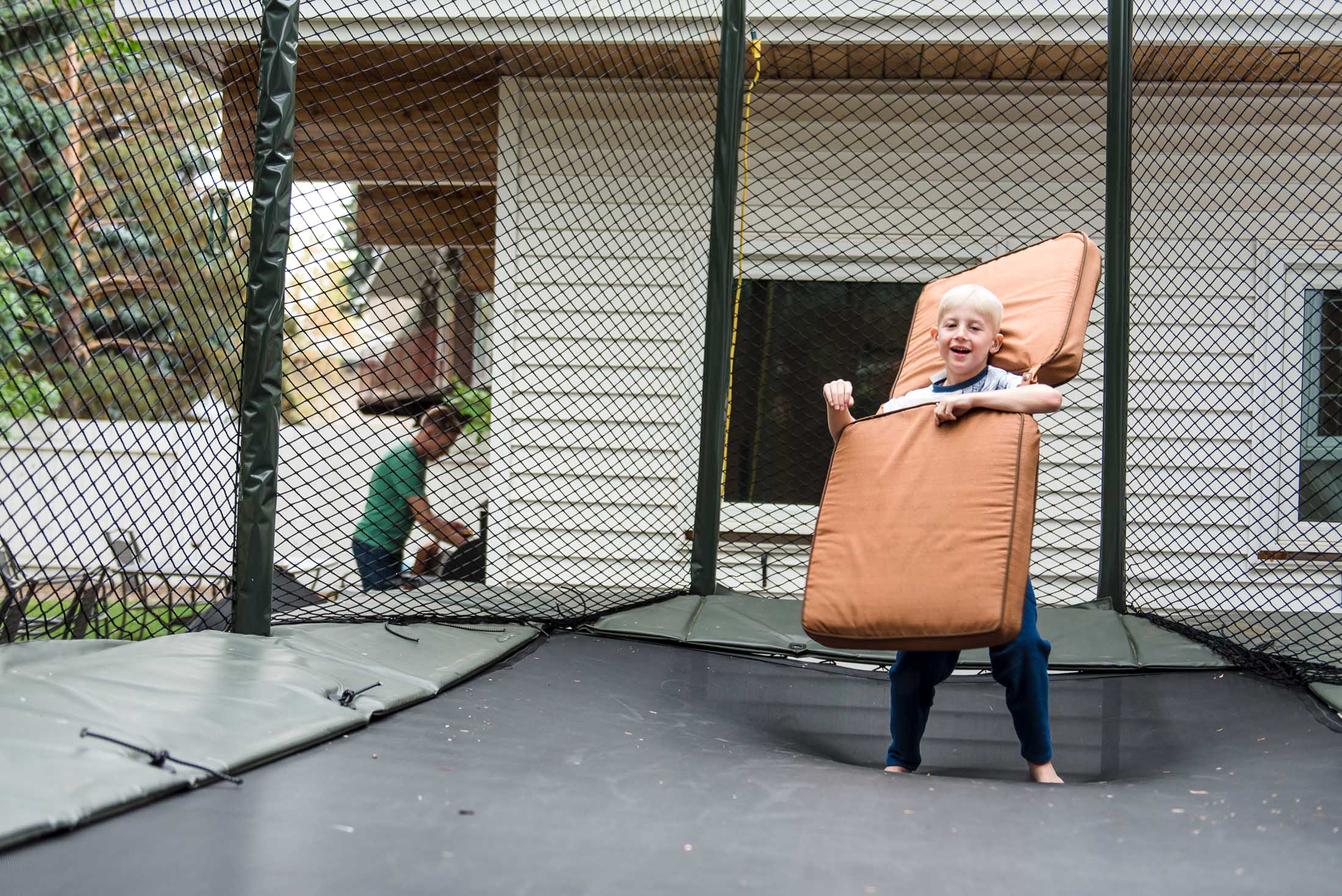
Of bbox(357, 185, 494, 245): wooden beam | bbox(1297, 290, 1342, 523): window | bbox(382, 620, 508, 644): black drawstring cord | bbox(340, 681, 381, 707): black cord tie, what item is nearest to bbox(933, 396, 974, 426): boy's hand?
bbox(340, 681, 381, 707): black cord tie

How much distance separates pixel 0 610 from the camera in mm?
2227

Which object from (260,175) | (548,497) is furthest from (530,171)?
(260,175)

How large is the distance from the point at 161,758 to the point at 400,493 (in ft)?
8.34

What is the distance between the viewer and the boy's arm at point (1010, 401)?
71.2 inches

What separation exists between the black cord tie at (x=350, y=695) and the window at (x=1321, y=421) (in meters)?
3.78

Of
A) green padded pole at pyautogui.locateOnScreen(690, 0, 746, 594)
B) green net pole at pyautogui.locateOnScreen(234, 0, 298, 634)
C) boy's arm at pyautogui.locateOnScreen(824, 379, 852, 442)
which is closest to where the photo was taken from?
boy's arm at pyautogui.locateOnScreen(824, 379, 852, 442)

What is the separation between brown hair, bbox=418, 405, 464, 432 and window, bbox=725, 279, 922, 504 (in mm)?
1159

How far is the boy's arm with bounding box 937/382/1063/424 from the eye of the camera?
1809mm

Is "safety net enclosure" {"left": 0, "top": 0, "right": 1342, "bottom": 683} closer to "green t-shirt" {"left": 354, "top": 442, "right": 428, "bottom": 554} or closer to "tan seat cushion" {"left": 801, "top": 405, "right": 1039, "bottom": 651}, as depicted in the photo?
"green t-shirt" {"left": 354, "top": 442, "right": 428, "bottom": 554}

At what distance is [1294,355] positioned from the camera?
13.4ft

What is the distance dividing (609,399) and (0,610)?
8.00 feet

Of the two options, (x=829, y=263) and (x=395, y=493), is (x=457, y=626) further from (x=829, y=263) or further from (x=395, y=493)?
(x=829, y=263)

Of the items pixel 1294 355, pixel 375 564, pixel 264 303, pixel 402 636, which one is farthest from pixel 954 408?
pixel 1294 355

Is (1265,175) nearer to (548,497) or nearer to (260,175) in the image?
(548,497)
